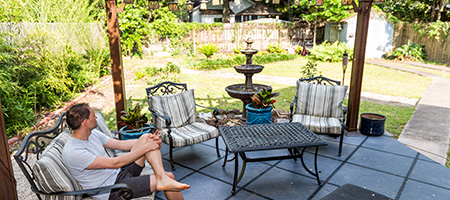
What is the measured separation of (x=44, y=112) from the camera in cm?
627

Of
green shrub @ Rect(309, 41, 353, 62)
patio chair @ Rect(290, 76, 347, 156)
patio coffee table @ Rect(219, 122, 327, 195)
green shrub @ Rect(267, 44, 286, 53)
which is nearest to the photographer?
patio coffee table @ Rect(219, 122, 327, 195)

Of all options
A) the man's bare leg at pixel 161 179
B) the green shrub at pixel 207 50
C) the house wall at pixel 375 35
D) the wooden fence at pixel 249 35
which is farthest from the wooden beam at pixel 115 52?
the house wall at pixel 375 35

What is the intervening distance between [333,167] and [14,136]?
517 centimetres

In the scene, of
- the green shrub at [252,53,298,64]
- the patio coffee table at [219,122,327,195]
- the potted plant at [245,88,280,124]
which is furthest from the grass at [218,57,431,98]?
the patio coffee table at [219,122,327,195]

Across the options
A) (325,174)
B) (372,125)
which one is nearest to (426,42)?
(372,125)

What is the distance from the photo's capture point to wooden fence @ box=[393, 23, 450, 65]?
532 inches

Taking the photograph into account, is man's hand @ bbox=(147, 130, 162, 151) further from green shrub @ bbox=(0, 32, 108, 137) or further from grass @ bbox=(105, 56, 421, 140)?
green shrub @ bbox=(0, 32, 108, 137)

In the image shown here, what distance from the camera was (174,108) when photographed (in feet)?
14.1

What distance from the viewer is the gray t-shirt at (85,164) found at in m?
2.29

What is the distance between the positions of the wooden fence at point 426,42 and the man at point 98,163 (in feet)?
50.0

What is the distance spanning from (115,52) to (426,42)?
1572 centimetres

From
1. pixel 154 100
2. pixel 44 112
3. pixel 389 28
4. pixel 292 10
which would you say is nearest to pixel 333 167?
pixel 154 100

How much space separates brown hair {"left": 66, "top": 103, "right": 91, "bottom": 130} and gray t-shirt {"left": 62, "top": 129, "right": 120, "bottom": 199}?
0.13 meters

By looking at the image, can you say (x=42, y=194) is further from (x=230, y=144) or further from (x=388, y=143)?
(x=388, y=143)
